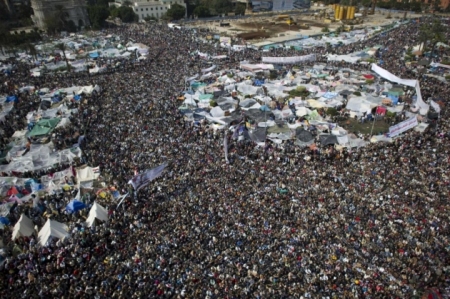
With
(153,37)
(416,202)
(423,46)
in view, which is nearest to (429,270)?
(416,202)

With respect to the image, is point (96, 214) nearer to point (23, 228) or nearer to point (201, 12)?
point (23, 228)

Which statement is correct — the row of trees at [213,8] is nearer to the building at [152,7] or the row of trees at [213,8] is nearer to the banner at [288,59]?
the building at [152,7]

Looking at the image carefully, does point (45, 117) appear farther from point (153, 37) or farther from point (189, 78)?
point (153, 37)

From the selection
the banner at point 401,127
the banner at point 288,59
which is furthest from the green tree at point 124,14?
the banner at point 401,127

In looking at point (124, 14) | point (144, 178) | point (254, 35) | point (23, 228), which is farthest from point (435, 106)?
point (124, 14)

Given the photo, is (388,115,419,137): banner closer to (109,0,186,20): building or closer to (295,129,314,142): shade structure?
(295,129,314,142): shade structure

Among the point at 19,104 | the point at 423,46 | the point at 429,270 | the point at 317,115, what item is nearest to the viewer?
the point at 429,270
